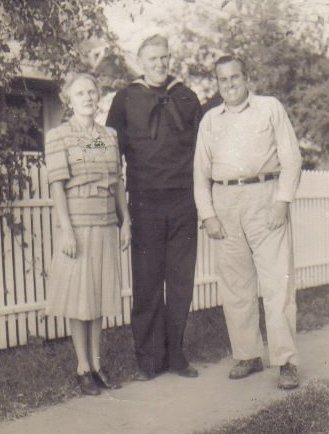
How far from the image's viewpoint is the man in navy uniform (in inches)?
181

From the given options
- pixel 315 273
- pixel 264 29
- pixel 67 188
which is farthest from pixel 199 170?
pixel 264 29

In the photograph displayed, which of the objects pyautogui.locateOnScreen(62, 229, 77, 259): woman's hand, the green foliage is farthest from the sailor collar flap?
the green foliage

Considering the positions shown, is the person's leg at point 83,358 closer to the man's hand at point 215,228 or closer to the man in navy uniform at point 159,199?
the man in navy uniform at point 159,199

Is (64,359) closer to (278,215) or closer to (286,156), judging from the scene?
(278,215)

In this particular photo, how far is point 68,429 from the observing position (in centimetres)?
371

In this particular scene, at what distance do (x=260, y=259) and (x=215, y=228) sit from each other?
353 millimetres

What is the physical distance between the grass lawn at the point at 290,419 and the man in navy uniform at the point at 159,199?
942 millimetres

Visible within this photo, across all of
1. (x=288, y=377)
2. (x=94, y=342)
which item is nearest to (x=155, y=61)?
(x=94, y=342)

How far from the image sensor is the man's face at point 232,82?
4441 mm

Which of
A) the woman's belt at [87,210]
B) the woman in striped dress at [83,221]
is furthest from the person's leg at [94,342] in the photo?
the woman's belt at [87,210]

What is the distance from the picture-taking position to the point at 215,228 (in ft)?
15.1

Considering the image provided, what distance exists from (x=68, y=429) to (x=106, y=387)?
0.69 meters

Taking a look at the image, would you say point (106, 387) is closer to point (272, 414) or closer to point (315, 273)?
point (272, 414)

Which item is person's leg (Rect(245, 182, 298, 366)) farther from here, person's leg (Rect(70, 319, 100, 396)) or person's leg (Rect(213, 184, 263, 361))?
person's leg (Rect(70, 319, 100, 396))
